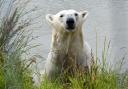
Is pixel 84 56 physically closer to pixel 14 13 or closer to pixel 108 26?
pixel 14 13

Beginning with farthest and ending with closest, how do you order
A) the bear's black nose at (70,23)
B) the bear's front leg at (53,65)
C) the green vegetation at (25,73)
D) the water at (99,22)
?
the water at (99,22), the bear's black nose at (70,23), the bear's front leg at (53,65), the green vegetation at (25,73)

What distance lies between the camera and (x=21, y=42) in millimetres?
5938

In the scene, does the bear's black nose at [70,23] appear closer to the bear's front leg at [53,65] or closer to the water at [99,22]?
the bear's front leg at [53,65]

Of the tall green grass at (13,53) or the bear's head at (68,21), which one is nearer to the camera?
the tall green grass at (13,53)

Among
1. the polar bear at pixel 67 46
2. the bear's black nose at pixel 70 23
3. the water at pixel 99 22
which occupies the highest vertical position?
Answer: the bear's black nose at pixel 70 23

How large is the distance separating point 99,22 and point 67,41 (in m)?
3.38

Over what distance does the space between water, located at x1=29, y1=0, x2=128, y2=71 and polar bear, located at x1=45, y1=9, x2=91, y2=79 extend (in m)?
0.47

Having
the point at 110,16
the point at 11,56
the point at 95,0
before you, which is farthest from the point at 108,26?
the point at 11,56

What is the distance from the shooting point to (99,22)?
10047 millimetres

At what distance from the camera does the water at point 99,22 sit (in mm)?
8352

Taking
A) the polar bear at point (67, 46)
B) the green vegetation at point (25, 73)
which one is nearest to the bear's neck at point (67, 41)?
the polar bear at point (67, 46)

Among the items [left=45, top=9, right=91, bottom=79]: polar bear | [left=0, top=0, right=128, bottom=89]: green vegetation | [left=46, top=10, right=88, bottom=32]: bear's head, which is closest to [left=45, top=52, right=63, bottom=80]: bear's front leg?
[left=45, top=9, right=91, bottom=79]: polar bear

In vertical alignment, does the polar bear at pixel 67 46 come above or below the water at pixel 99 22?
above

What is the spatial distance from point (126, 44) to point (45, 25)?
2234 mm
